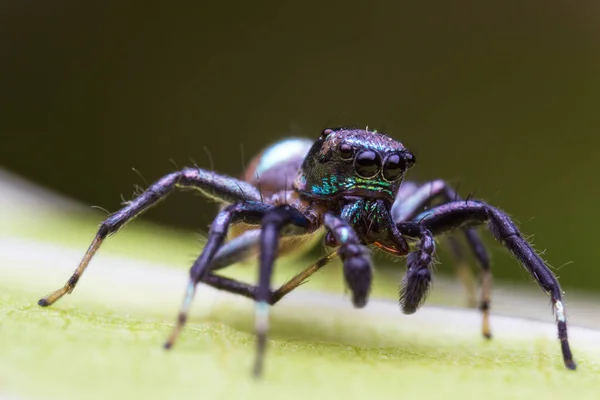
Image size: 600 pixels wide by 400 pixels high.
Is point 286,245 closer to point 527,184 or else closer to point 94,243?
point 94,243

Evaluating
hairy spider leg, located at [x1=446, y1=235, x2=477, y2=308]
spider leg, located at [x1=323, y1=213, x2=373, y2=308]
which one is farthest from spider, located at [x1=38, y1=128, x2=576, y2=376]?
hairy spider leg, located at [x1=446, y1=235, x2=477, y2=308]

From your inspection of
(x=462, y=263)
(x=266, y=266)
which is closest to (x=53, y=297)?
(x=266, y=266)

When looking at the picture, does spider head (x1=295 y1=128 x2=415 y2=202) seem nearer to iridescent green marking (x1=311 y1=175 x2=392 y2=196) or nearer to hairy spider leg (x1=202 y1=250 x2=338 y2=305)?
iridescent green marking (x1=311 y1=175 x2=392 y2=196)

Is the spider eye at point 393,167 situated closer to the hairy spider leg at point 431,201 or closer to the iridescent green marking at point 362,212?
the iridescent green marking at point 362,212

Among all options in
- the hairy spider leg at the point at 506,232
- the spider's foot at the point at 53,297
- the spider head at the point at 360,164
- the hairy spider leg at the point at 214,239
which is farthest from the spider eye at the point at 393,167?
the spider's foot at the point at 53,297

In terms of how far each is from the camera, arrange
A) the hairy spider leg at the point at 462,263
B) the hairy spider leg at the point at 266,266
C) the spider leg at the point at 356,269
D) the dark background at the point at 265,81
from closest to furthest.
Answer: the hairy spider leg at the point at 266,266
the spider leg at the point at 356,269
the hairy spider leg at the point at 462,263
the dark background at the point at 265,81

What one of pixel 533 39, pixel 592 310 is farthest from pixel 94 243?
pixel 533 39
